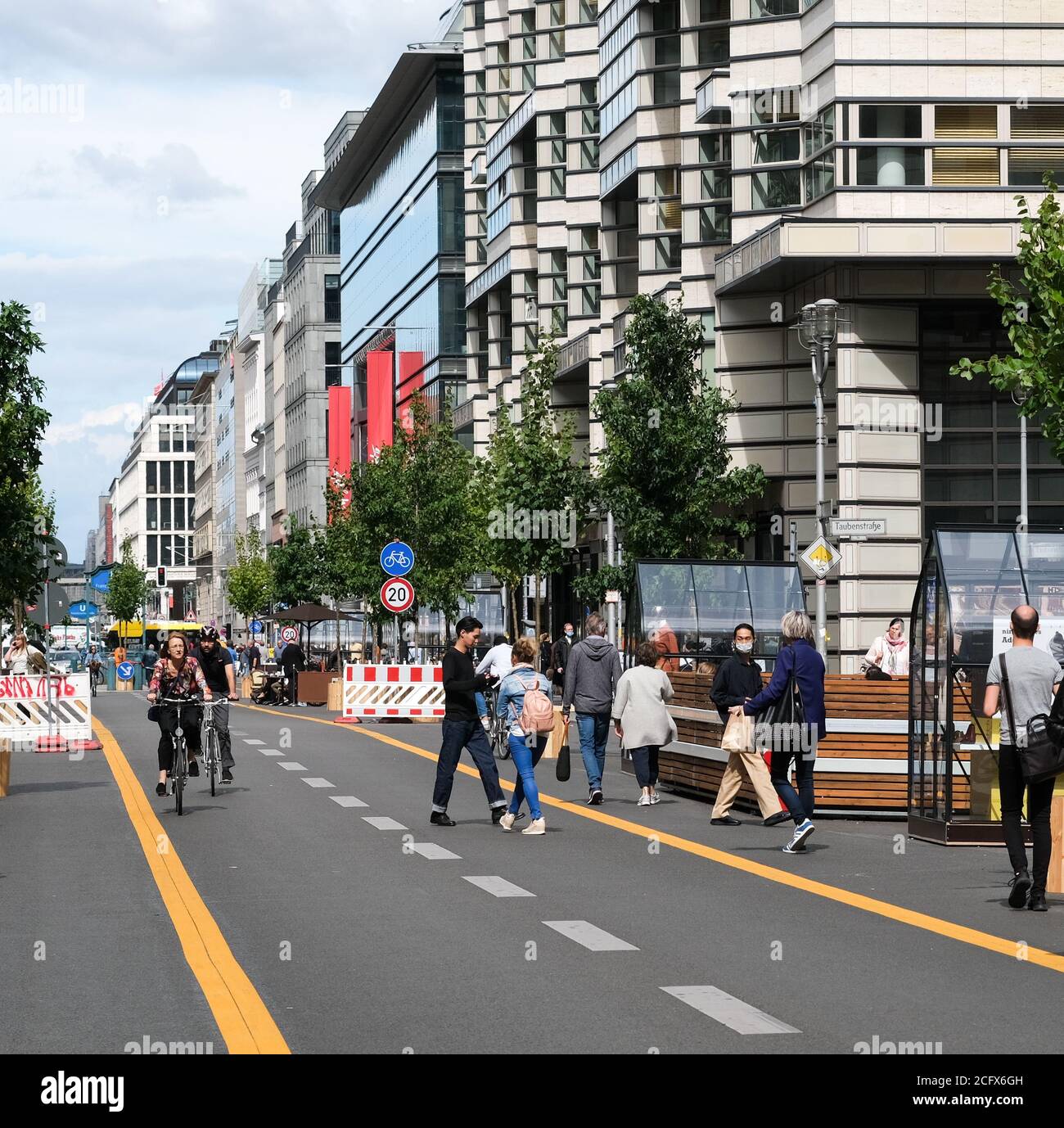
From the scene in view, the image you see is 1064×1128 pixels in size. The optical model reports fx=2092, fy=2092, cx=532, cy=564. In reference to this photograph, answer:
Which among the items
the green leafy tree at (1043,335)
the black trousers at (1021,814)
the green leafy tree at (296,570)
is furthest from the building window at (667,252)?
the green leafy tree at (296,570)

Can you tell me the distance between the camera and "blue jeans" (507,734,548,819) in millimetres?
17719

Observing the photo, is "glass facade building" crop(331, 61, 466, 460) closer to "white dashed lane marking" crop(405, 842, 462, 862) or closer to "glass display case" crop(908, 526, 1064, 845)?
"glass display case" crop(908, 526, 1064, 845)

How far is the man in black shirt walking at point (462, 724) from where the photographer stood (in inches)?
720

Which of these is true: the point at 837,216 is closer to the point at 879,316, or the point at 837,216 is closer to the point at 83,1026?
the point at 879,316

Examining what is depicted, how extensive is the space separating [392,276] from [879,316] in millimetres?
67306

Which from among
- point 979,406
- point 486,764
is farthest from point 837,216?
point 486,764

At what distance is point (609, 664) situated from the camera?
71.6ft

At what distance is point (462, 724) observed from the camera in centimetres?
1839

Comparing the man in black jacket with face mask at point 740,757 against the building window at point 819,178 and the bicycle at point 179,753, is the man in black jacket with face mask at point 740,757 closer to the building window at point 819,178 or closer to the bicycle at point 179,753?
the bicycle at point 179,753

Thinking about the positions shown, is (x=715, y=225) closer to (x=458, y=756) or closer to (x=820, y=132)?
(x=820, y=132)

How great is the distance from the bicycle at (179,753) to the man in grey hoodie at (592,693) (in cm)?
382

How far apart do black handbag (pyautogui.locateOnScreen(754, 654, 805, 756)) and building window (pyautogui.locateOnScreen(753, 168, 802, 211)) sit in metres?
25.6

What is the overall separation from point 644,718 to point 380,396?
85.1 meters

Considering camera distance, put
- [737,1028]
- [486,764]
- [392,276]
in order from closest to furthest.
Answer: [737,1028]
[486,764]
[392,276]
